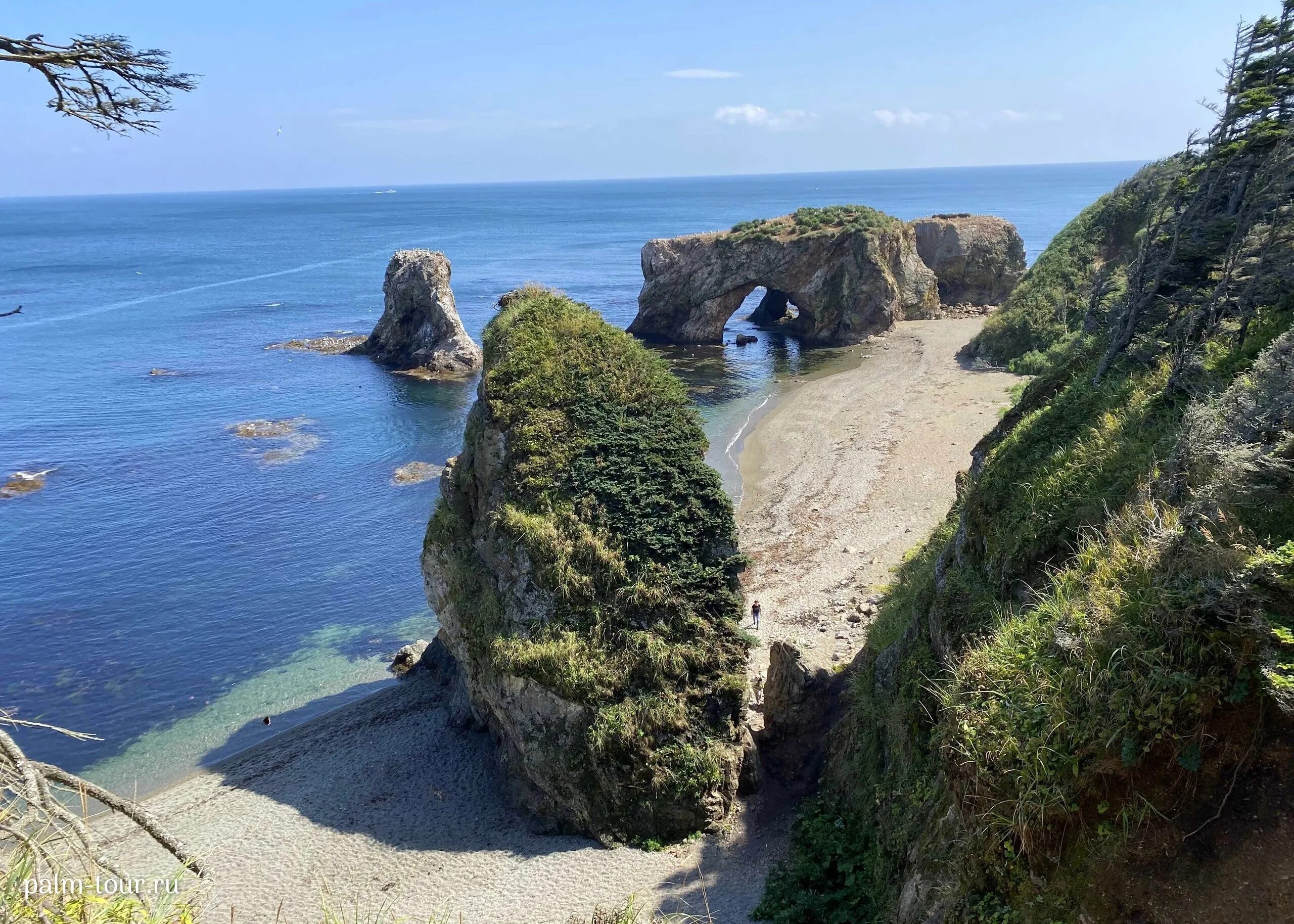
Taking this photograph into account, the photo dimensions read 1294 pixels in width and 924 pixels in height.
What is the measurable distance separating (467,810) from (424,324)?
54.1 meters

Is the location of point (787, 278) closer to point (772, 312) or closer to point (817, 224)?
point (817, 224)

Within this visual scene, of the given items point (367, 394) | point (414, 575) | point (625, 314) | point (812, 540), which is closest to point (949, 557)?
point (812, 540)

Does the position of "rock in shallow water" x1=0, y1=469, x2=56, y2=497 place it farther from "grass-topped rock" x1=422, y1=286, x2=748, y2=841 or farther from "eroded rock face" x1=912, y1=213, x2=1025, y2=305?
"eroded rock face" x1=912, y1=213, x2=1025, y2=305

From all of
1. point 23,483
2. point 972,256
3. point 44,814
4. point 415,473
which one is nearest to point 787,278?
point 972,256

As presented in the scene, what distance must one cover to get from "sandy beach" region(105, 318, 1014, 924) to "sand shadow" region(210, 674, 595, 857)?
5 centimetres

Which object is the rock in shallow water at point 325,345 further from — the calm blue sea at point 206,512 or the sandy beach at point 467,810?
the sandy beach at point 467,810

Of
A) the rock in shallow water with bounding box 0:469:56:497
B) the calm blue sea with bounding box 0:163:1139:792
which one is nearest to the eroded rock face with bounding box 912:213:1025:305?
the calm blue sea with bounding box 0:163:1139:792

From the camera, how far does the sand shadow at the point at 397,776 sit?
65.6ft

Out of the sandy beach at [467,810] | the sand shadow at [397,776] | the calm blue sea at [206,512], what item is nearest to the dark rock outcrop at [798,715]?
the sandy beach at [467,810]

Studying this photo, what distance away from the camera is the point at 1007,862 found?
970cm

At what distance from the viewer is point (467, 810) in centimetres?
2111

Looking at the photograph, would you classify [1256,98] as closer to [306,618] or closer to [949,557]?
[949,557]

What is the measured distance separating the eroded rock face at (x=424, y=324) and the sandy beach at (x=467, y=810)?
117ft

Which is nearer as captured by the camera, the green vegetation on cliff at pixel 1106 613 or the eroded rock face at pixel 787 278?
the green vegetation on cliff at pixel 1106 613
